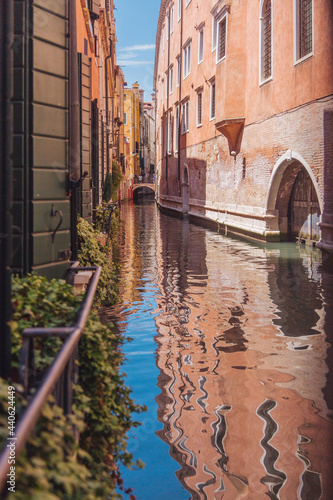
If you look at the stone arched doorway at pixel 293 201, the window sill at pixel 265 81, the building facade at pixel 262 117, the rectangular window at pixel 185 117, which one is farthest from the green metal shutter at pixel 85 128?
the rectangular window at pixel 185 117

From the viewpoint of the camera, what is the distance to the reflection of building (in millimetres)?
3076

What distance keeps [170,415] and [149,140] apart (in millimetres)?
85280

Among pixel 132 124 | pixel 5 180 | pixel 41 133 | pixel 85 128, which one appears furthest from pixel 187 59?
pixel 132 124

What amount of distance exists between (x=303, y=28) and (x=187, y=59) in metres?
17.1

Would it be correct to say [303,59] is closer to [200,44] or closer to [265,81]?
[265,81]

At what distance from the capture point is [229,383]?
4473 mm

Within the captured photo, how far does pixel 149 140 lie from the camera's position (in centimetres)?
8725

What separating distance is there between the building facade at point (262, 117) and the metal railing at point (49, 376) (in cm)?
995

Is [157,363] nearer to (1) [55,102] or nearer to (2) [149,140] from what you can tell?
(1) [55,102]

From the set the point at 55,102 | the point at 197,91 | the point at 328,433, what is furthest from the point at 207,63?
the point at 328,433

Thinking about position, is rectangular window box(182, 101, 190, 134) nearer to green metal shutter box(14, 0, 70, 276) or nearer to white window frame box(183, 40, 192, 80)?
white window frame box(183, 40, 192, 80)

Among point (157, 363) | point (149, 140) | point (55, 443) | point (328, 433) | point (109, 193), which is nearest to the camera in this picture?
point (55, 443)

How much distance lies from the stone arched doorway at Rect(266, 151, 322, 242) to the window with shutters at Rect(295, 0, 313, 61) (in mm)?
2346

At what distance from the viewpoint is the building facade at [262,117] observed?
1217cm
